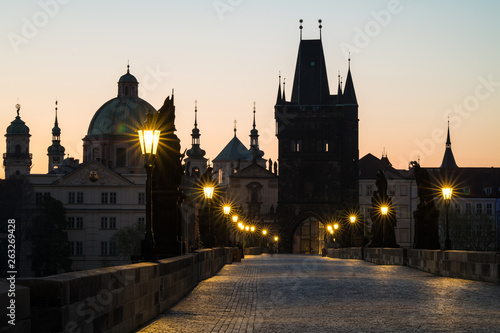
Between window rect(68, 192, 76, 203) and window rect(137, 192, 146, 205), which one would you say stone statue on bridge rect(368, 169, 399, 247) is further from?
window rect(68, 192, 76, 203)

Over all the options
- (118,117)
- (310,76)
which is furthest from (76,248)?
(310,76)

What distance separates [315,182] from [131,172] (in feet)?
84.4

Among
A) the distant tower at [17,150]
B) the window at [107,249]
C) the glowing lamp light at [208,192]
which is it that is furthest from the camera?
the distant tower at [17,150]

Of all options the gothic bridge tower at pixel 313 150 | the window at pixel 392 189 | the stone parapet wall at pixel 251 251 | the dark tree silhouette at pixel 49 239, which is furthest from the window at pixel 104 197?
the window at pixel 392 189

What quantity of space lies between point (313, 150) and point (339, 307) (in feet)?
391

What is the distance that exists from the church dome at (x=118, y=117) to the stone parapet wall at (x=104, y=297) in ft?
391

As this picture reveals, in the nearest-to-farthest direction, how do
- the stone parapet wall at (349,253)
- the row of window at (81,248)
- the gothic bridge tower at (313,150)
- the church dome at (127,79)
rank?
the stone parapet wall at (349,253), the row of window at (81,248), the gothic bridge tower at (313,150), the church dome at (127,79)

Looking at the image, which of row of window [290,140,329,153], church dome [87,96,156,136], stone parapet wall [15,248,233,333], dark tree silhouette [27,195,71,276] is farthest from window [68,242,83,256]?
stone parapet wall [15,248,233,333]

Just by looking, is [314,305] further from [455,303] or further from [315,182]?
[315,182]

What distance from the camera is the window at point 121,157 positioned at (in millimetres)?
133375

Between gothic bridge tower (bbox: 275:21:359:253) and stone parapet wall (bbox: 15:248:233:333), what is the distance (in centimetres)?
11494

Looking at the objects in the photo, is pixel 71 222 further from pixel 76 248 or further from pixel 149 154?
pixel 149 154

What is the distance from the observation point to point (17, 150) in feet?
650

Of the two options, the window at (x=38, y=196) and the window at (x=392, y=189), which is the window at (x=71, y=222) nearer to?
the window at (x=38, y=196)
